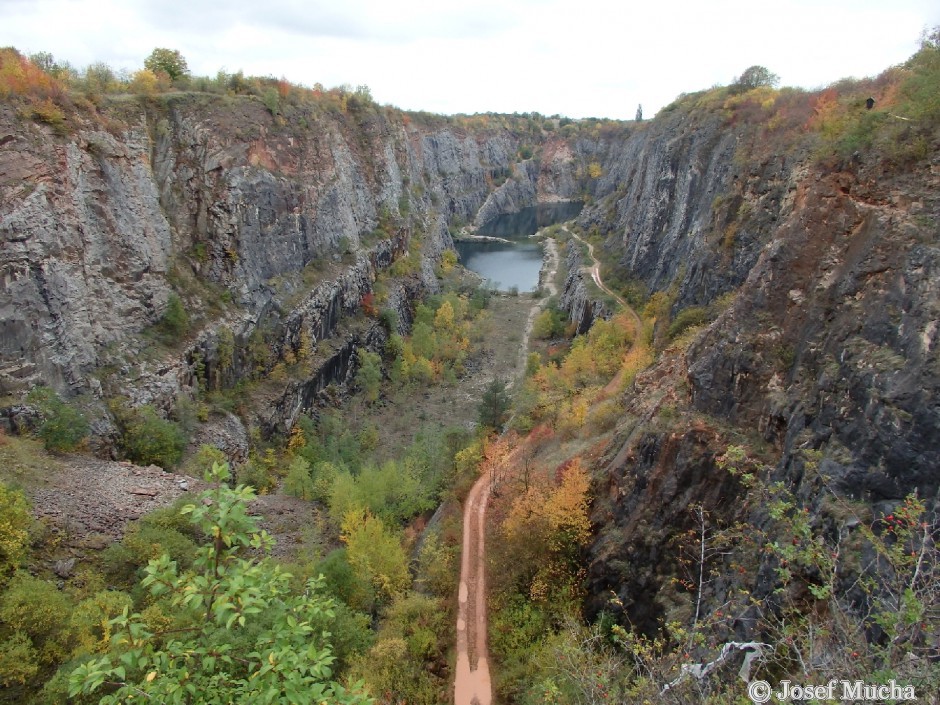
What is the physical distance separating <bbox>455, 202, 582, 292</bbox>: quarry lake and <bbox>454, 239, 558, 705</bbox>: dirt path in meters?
50.5

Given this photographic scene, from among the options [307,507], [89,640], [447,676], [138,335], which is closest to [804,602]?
[447,676]

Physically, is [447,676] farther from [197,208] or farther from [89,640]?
[197,208]

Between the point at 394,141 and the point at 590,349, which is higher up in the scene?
the point at 394,141

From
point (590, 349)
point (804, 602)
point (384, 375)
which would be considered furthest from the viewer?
point (384, 375)

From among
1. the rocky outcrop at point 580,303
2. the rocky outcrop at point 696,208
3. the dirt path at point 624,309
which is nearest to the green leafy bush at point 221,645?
the rocky outcrop at point 696,208

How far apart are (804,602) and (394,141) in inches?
2297

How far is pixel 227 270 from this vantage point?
32.9 m

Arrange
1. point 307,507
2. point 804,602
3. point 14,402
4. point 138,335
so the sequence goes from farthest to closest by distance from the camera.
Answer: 1. point 138,335
2. point 307,507
3. point 14,402
4. point 804,602

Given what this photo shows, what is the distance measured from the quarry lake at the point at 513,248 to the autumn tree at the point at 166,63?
1737 inches

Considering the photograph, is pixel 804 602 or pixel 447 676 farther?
pixel 447 676

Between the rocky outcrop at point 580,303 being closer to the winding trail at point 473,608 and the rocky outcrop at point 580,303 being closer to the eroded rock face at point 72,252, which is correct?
the winding trail at point 473,608

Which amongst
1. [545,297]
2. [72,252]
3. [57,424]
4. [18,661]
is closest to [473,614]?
[18,661]

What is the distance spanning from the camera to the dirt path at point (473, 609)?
1573 centimetres

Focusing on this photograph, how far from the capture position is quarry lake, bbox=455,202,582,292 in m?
82.8
